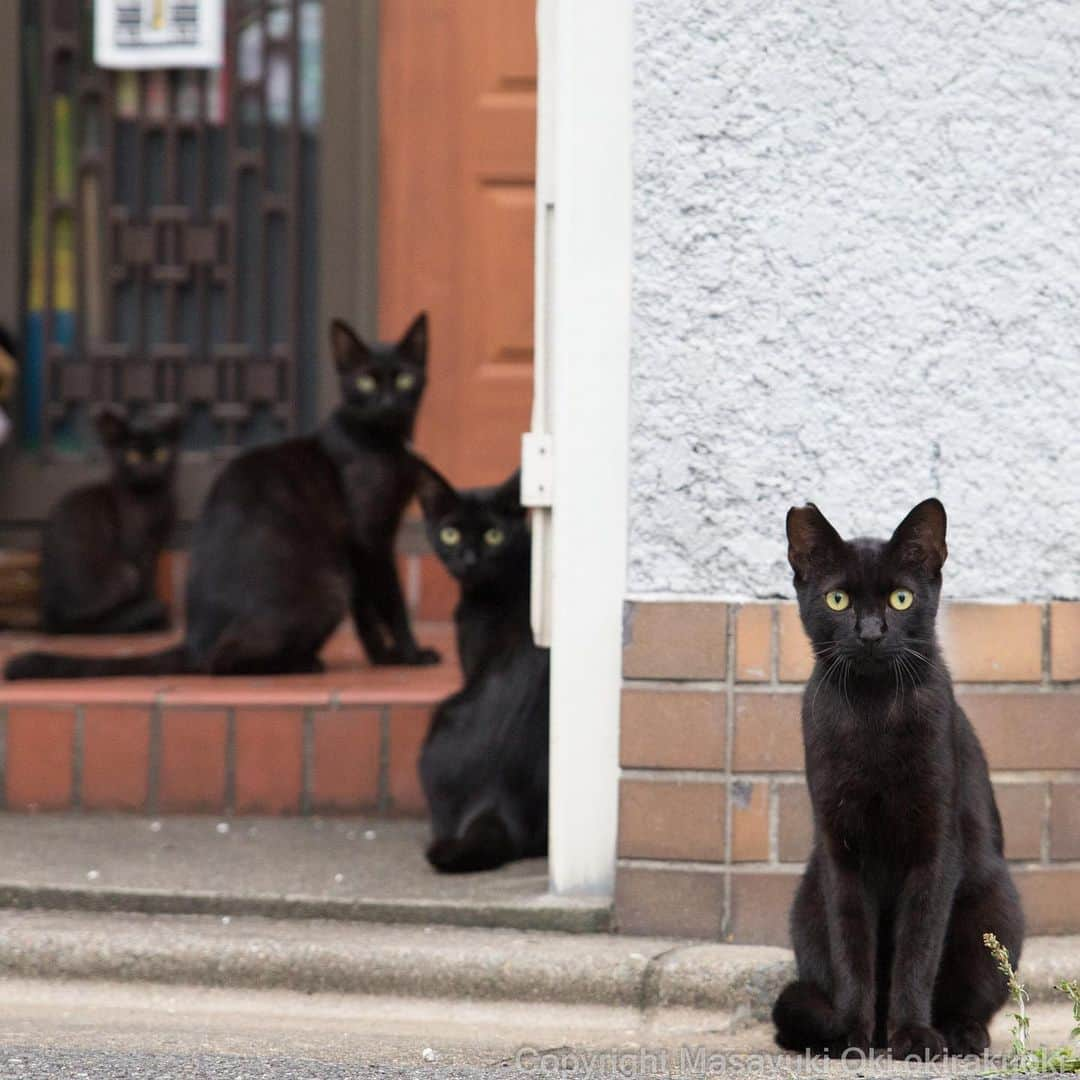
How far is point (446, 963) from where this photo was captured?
10.7 feet

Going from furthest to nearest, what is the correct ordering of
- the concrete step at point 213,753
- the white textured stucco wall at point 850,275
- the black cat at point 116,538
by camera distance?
1. the black cat at point 116,538
2. the concrete step at point 213,753
3. the white textured stucco wall at point 850,275

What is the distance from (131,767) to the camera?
431 cm

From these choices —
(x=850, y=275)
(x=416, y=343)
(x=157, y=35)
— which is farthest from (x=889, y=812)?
(x=157, y=35)

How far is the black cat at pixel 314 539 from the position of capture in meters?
4.79

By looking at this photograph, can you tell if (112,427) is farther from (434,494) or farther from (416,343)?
(434,494)

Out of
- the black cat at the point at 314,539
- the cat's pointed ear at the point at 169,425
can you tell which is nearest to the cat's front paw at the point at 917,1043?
the black cat at the point at 314,539

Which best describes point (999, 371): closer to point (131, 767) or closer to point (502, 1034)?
point (502, 1034)

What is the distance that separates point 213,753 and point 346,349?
1.39 meters

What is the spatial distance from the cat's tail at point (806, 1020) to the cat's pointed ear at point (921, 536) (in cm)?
69

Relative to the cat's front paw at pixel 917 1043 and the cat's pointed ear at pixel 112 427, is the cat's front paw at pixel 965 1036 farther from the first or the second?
the cat's pointed ear at pixel 112 427

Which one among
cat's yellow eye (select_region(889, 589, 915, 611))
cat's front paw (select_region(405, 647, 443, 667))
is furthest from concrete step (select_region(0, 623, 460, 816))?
cat's yellow eye (select_region(889, 589, 915, 611))

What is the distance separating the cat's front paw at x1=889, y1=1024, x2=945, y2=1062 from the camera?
263 centimetres

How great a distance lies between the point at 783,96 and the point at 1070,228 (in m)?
0.58

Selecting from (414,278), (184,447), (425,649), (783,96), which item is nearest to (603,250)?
(783,96)
